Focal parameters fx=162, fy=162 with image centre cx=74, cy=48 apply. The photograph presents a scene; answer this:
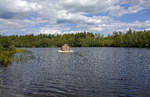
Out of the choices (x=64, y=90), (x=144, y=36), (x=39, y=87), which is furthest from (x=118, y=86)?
(x=144, y=36)

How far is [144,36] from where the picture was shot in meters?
146

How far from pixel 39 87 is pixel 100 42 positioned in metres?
174

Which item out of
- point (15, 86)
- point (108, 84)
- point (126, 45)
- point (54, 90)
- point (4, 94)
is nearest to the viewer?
point (4, 94)

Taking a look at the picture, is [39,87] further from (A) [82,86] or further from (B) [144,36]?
(B) [144,36]

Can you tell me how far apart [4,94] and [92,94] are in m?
7.48

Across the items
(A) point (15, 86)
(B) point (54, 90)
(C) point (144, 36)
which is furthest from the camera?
(C) point (144, 36)

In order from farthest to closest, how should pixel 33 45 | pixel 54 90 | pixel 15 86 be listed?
pixel 33 45, pixel 15 86, pixel 54 90

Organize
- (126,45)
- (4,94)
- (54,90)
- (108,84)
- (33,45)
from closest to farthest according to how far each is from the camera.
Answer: (4,94) → (54,90) → (108,84) → (126,45) → (33,45)

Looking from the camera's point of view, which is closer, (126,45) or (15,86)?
(15,86)

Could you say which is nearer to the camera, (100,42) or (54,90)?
(54,90)

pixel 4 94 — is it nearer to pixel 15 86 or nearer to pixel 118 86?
pixel 15 86

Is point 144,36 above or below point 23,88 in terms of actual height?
above

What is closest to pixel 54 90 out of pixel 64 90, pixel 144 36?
pixel 64 90

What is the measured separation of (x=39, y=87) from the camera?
53.4 feet
